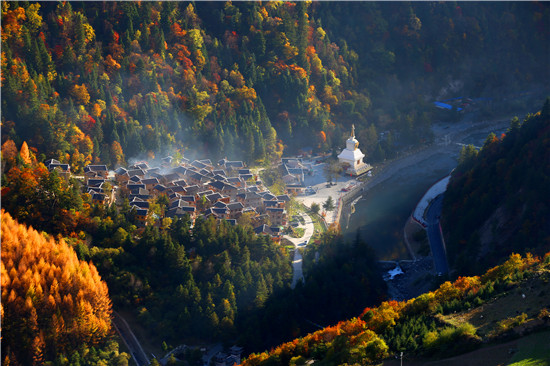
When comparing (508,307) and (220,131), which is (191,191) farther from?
(508,307)

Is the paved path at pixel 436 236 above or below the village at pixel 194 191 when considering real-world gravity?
below

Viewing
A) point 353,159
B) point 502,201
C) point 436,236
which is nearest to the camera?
point 502,201

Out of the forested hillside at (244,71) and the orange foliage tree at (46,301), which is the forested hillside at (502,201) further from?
the orange foliage tree at (46,301)

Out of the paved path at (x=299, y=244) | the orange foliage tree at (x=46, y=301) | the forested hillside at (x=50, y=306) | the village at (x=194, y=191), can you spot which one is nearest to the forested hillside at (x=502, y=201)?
the paved path at (x=299, y=244)

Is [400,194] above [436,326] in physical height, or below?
above

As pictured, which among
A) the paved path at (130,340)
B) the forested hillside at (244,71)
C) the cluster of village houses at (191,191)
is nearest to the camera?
the paved path at (130,340)

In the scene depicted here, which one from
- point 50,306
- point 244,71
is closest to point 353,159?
point 244,71
